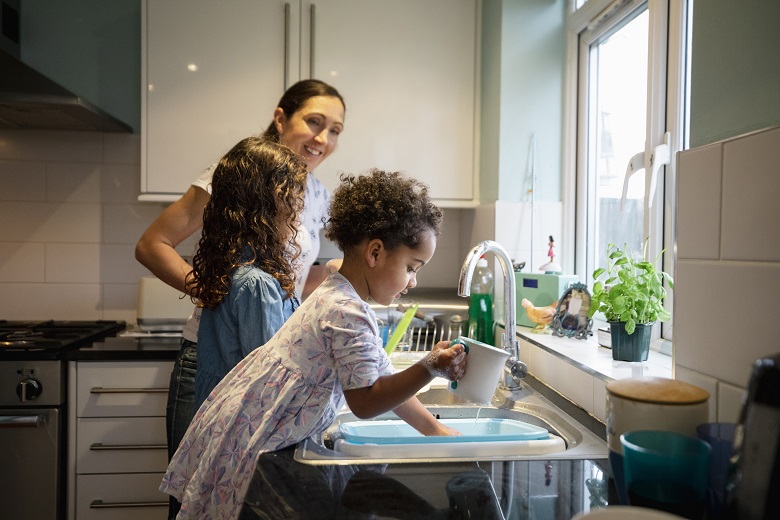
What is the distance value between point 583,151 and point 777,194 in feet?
4.44

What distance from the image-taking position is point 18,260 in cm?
244

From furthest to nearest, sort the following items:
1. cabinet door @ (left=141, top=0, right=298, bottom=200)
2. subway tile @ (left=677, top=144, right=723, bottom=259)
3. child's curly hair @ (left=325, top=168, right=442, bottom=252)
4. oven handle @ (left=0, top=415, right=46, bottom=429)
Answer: cabinet door @ (left=141, top=0, right=298, bottom=200) → oven handle @ (left=0, top=415, right=46, bottom=429) → child's curly hair @ (left=325, top=168, right=442, bottom=252) → subway tile @ (left=677, top=144, right=723, bottom=259)

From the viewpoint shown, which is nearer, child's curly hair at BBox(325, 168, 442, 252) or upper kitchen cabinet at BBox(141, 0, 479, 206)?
child's curly hair at BBox(325, 168, 442, 252)

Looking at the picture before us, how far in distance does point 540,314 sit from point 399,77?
3.20 feet

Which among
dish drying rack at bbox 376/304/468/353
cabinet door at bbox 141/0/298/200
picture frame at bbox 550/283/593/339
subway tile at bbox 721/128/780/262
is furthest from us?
cabinet door at bbox 141/0/298/200

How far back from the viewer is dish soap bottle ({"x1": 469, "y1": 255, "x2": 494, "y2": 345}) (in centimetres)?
187

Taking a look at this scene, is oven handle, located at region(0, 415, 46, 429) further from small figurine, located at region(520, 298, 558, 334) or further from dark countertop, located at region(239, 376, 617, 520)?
small figurine, located at region(520, 298, 558, 334)

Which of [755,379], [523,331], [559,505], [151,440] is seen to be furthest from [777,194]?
[151,440]

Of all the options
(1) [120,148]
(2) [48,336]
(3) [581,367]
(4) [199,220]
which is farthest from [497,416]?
(1) [120,148]

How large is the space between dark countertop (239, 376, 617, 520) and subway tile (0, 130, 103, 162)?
6.18 ft

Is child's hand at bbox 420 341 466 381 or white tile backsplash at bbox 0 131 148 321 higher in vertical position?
white tile backsplash at bbox 0 131 148 321

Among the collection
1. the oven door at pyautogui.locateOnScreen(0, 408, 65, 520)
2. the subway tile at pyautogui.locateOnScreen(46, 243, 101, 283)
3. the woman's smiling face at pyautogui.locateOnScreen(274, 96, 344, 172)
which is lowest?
the oven door at pyautogui.locateOnScreen(0, 408, 65, 520)

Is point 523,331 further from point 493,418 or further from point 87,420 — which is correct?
point 87,420

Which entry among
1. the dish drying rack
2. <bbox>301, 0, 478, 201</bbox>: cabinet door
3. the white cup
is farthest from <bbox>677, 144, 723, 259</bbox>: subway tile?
<bbox>301, 0, 478, 201</bbox>: cabinet door
